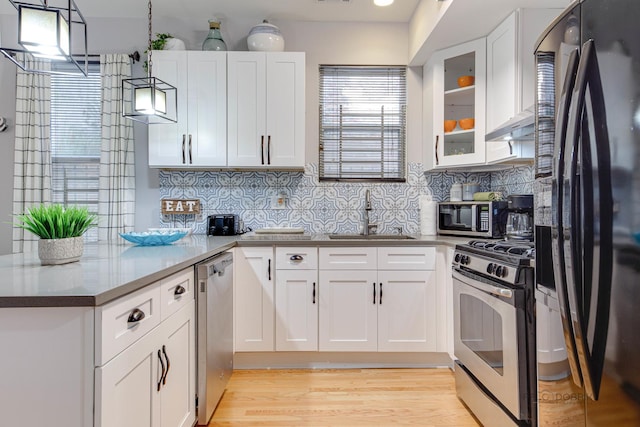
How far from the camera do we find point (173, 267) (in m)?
1.47

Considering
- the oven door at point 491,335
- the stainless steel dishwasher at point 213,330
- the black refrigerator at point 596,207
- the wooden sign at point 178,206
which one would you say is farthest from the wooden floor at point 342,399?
the wooden sign at point 178,206

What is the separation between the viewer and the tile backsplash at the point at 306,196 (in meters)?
3.20

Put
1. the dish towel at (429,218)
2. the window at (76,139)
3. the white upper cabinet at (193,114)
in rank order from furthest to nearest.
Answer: the window at (76,139) < the dish towel at (429,218) < the white upper cabinet at (193,114)

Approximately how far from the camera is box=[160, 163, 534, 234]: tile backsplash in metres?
3.20

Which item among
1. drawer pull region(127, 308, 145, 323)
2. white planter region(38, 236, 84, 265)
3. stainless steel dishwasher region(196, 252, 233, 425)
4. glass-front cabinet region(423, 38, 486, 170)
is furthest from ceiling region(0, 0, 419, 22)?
drawer pull region(127, 308, 145, 323)

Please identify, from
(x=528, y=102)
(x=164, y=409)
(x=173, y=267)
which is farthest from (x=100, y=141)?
(x=528, y=102)

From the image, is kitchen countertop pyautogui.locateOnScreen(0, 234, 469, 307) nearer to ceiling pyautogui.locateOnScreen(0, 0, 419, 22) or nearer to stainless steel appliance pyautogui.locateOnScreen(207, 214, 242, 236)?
stainless steel appliance pyautogui.locateOnScreen(207, 214, 242, 236)

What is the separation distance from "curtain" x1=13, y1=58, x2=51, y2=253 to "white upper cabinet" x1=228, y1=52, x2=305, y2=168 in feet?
5.01

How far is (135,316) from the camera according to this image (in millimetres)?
1196

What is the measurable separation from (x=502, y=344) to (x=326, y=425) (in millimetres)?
989

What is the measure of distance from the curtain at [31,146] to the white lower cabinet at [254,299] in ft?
5.90

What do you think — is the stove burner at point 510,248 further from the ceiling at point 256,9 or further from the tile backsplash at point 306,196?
the ceiling at point 256,9

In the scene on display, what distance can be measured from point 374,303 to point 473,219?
93 cm

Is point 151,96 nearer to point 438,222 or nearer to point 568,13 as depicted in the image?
point 568,13
